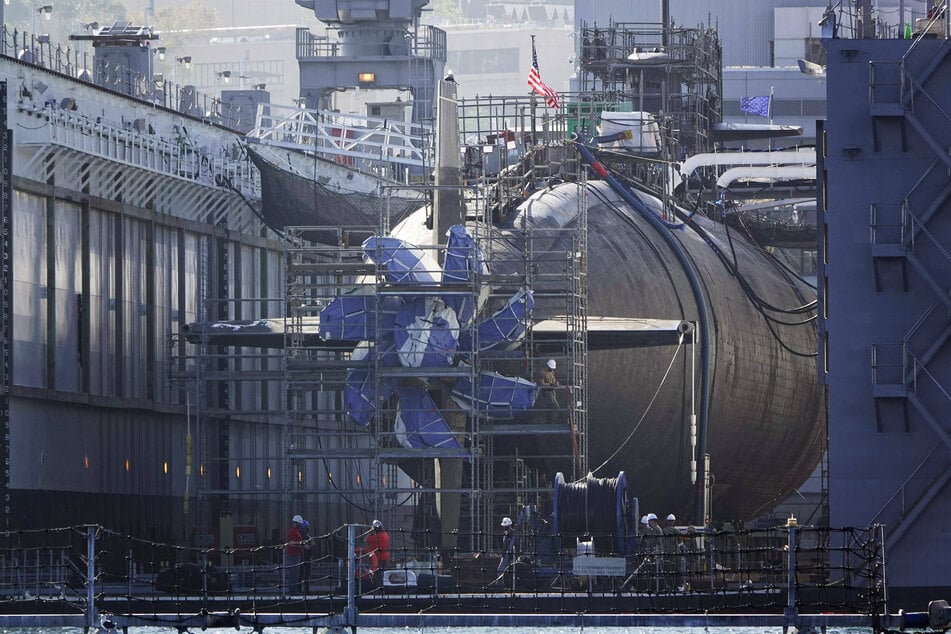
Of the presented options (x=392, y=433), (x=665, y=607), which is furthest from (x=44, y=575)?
(x=665, y=607)

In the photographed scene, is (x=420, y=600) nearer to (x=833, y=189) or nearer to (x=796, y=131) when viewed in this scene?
(x=833, y=189)

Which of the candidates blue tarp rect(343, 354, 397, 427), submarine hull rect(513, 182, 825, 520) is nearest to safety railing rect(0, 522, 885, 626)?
submarine hull rect(513, 182, 825, 520)

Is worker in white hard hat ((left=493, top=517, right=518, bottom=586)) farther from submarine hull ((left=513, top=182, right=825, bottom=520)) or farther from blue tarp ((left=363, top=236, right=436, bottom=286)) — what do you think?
blue tarp ((left=363, top=236, right=436, bottom=286))

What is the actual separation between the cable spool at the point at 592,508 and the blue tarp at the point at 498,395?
2683 millimetres

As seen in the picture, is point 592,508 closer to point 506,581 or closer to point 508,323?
point 506,581

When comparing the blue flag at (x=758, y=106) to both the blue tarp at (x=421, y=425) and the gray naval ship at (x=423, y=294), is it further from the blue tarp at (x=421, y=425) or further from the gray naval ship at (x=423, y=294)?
the blue tarp at (x=421, y=425)

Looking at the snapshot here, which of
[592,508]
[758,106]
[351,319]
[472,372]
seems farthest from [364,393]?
[758,106]

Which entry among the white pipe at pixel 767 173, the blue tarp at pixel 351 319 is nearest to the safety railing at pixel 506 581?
the blue tarp at pixel 351 319

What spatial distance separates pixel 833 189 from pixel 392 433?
9795 mm

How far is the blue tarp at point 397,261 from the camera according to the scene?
3775 cm

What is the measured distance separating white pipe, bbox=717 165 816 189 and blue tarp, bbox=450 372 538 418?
13.4m

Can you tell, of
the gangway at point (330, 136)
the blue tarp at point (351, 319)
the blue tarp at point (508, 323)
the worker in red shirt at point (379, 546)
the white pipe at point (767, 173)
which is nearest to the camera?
the worker in red shirt at point (379, 546)

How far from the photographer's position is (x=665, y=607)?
30.8 metres

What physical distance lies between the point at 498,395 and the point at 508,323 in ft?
4.48
